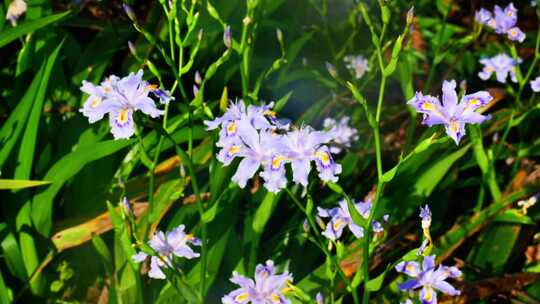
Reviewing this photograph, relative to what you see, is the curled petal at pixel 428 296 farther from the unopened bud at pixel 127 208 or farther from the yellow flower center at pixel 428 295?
the unopened bud at pixel 127 208

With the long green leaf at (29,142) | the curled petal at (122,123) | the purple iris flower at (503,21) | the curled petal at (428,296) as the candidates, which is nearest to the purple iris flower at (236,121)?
the curled petal at (122,123)

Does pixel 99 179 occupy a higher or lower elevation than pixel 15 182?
lower

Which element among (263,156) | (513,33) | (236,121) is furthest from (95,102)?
(513,33)

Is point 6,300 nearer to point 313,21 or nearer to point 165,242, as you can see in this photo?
point 165,242

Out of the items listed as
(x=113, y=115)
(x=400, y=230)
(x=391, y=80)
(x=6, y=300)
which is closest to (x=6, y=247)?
(x=6, y=300)

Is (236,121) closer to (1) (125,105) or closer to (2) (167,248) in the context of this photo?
(1) (125,105)

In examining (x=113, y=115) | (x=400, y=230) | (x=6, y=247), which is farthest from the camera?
(x=400, y=230)

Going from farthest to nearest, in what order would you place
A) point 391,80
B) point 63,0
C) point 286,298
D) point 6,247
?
point 391,80
point 63,0
point 6,247
point 286,298
